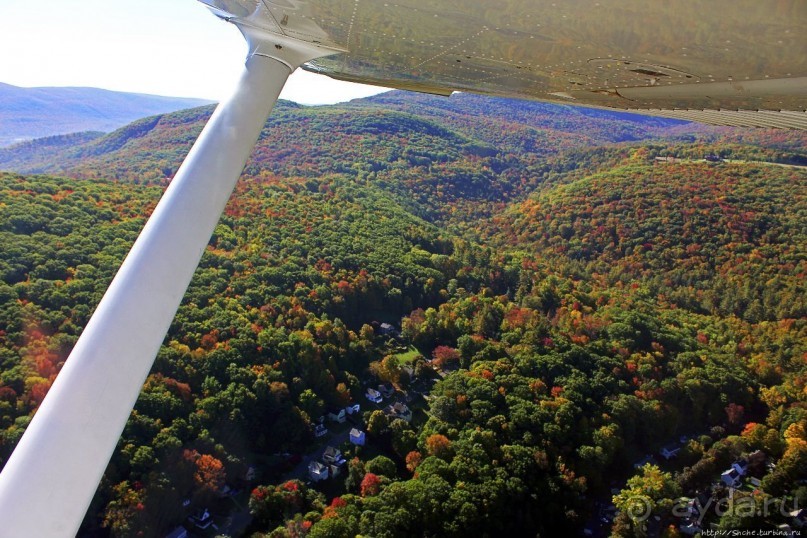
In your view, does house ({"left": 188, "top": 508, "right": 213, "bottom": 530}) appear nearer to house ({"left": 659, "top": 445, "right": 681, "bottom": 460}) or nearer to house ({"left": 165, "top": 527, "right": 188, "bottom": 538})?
house ({"left": 165, "top": 527, "right": 188, "bottom": 538})

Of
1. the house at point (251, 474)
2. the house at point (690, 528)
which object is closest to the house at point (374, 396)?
the house at point (251, 474)

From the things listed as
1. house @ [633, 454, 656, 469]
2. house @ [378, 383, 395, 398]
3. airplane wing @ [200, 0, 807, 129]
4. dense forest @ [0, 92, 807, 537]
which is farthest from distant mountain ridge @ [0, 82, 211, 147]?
airplane wing @ [200, 0, 807, 129]

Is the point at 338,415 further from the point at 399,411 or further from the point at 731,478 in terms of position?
the point at 731,478

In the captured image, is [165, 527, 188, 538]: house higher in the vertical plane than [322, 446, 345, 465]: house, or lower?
lower

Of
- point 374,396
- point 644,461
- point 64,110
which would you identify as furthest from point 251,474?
point 64,110

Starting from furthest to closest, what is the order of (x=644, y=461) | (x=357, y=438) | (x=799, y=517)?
(x=644, y=461) → (x=357, y=438) → (x=799, y=517)
